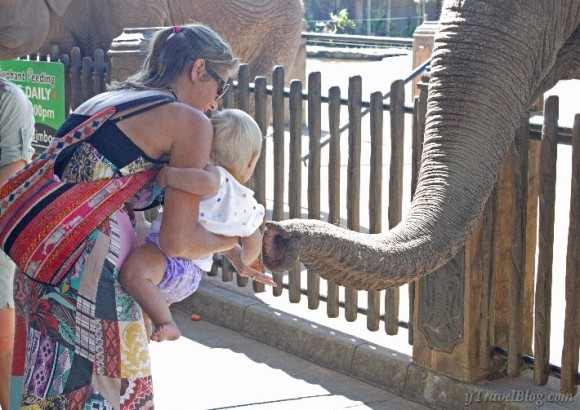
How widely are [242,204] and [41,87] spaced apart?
213 inches

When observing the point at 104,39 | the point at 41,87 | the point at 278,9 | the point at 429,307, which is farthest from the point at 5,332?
the point at 278,9

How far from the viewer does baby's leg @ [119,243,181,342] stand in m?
3.68

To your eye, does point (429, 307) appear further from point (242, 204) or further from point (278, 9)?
point (278, 9)

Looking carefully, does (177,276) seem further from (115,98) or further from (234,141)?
(115,98)

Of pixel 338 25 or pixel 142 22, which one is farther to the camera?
pixel 338 25

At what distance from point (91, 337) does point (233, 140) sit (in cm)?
79

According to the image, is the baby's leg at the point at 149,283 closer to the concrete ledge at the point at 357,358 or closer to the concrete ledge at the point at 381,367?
the concrete ledge at the point at 357,358

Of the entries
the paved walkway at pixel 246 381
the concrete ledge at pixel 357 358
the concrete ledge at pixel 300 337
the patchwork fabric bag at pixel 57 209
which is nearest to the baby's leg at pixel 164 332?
the patchwork fabric bag at pixel 57 209

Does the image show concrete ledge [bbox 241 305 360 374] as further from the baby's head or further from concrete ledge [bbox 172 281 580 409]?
the baby's head

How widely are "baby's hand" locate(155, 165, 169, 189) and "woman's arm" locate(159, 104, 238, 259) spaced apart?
0.06 feet

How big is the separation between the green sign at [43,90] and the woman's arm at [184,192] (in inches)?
200

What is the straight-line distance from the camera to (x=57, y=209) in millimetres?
3621

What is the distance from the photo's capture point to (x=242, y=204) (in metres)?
3.83

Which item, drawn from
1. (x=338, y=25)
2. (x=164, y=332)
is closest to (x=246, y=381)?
(x=164, y=332)
